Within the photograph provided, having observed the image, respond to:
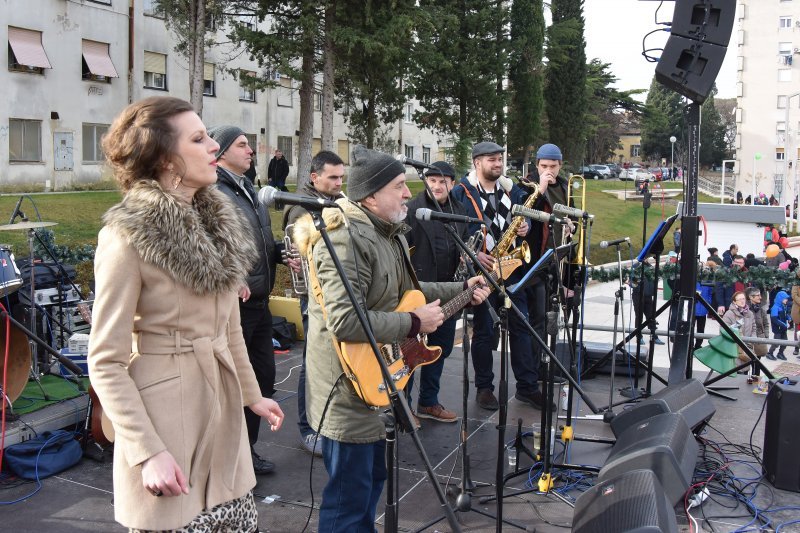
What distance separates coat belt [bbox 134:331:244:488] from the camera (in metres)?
2.22

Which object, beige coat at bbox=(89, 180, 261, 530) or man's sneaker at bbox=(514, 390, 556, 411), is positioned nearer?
beige coat at bbox=(89, 180, 261, 530)

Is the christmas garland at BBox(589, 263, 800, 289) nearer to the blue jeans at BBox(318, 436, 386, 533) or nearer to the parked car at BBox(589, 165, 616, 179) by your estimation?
the blue jeans at BBox(318, 436, 386, 533)

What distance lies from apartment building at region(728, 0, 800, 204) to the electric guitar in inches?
2488

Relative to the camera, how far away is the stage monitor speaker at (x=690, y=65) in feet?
19.8

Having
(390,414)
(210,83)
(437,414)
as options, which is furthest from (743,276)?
(210,83)

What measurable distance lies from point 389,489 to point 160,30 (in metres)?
28.6

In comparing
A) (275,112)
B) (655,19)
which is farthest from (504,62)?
(655,19)

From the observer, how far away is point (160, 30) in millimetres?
28000

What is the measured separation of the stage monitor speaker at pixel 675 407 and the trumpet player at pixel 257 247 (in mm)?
2378

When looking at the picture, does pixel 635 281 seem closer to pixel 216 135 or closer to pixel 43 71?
pixel 216 135

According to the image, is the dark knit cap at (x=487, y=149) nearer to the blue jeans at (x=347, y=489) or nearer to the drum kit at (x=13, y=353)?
the blue jeans at (x=347, y=489)

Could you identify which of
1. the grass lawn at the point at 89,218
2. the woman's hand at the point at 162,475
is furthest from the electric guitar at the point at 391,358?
the grass lawn at the point at 89,218

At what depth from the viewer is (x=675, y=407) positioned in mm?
4746

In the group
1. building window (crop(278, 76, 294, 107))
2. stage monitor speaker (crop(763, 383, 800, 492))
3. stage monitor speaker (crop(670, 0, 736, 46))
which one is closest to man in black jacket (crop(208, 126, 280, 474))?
stage monitor speaker (crop(763, 383, 800, 492))
